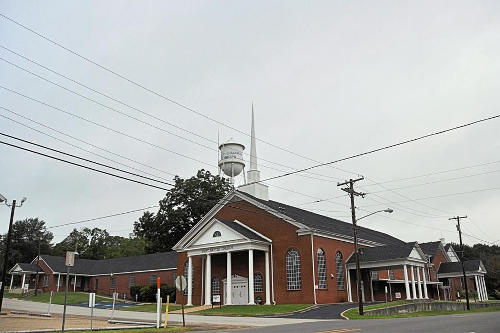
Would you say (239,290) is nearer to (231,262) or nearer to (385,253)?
(231,262)

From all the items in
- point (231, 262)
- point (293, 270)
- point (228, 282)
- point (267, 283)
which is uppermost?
point (231, 262)

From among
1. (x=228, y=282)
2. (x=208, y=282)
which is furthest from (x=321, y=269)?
(x=208, y=282)

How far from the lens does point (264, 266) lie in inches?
1596

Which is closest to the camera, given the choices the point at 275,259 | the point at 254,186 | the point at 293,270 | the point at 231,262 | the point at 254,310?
the point at 254,310

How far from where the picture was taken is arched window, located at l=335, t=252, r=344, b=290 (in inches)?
1606

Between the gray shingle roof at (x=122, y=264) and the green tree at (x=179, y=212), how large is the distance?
4.33 m

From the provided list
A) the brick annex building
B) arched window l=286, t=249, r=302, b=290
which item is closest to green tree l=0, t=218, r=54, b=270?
the brick annex building

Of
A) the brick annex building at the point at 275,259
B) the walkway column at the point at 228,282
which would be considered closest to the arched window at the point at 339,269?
the brick annex building at the point at 275,259

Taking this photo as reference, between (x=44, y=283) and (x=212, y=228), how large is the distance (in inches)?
1590

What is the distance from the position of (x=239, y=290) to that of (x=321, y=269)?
25.7 feet

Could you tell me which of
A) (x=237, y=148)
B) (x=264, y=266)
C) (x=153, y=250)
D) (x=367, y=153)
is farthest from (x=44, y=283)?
(x=367, y=153)

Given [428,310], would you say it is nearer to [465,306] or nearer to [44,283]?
[465,306]

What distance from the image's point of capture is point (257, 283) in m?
40.6

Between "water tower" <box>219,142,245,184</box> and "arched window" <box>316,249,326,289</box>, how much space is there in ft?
61.3
